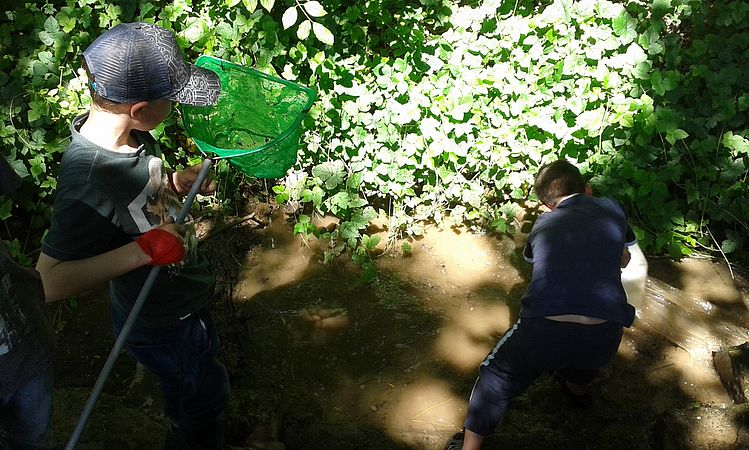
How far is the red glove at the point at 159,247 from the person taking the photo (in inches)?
71.3

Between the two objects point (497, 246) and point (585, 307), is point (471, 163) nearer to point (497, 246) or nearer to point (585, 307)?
point (497, 246)

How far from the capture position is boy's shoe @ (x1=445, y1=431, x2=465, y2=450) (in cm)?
283

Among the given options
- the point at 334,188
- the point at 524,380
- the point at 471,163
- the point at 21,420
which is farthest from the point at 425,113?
the point at 21,420

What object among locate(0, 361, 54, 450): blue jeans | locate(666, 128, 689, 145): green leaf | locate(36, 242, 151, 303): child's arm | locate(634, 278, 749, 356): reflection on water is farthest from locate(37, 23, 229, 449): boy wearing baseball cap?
locate(666, 128, 689, 145): green leaf

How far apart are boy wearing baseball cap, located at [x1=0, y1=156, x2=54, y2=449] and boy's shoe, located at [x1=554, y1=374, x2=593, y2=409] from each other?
7.26ft

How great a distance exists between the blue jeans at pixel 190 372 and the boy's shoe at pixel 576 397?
161 centimetres

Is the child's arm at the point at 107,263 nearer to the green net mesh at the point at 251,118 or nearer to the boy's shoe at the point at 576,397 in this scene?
the green net mesh at the point at 251,118

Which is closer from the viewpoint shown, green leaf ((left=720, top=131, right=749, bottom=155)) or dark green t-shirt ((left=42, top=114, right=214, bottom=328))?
dark green t-shirt ((left=42, top=114, right=214, bottom=328))

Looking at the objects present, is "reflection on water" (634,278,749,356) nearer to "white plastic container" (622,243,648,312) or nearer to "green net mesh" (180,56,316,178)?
"white plastic container" (622,243,648,312)

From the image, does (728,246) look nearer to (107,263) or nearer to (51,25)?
(107,263)

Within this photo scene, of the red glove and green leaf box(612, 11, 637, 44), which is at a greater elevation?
green leaf box(612, 11, 637, 44)

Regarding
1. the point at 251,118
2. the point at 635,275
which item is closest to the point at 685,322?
the point at 635,275

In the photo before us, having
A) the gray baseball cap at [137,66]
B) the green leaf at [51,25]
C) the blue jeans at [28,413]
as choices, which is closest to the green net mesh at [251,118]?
the gray baseball cap at [137,66]

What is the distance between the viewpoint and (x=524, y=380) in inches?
100
